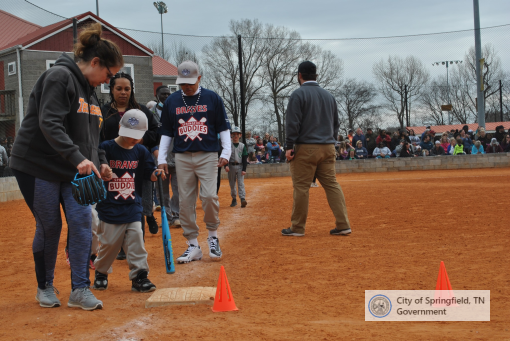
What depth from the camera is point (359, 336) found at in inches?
122

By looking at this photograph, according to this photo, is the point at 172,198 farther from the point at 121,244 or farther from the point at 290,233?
the point at 121,244

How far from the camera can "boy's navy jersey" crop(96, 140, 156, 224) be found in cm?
456

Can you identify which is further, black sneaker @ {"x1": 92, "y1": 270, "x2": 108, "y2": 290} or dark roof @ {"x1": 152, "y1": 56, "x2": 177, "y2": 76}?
dark roof @ {"x1": 152, "y1": 56, "x2": 177, "y2": 76}

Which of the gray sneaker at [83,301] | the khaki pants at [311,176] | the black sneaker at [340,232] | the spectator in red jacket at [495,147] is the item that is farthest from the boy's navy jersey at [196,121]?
the spectator in red jacket at [495,147]

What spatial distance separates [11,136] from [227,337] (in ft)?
41.0

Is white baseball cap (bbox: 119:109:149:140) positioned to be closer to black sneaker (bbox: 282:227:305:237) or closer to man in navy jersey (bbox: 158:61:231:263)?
man in navy jersey (bbox: 158:61:231:263)

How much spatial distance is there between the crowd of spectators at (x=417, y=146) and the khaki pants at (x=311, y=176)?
15836 mm

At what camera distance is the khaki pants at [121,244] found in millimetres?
4504

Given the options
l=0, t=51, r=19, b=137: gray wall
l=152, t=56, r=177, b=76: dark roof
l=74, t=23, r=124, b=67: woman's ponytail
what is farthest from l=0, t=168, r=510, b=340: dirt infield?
l=152, t=56, r=177, b=76: dark roof

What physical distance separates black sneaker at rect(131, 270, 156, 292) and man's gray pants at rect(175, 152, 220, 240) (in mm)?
1274

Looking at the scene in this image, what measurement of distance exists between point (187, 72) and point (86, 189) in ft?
7.63

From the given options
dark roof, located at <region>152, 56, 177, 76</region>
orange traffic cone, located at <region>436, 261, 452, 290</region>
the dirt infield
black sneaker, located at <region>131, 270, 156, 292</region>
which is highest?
dark roof, located at <region>152, 56, 177, 76</region>

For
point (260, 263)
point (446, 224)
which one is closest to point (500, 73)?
point (446, 224)

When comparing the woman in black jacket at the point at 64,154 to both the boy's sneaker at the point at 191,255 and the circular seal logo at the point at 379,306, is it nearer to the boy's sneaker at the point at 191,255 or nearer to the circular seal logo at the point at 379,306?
the boy's sneaker at the point at 191,255
